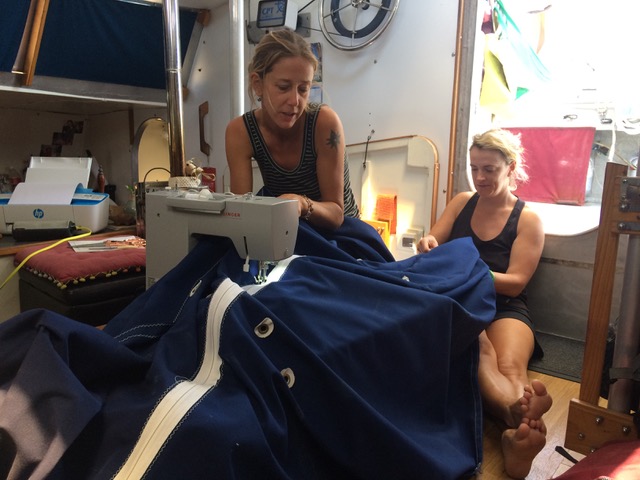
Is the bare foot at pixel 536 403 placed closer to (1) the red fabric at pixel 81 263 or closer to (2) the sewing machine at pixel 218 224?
(2) the sewing machine at pixel 218 224

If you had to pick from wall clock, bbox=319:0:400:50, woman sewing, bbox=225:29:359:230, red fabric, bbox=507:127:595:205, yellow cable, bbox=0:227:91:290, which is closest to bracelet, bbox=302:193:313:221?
woman sewing, bbox=225:29:359:230

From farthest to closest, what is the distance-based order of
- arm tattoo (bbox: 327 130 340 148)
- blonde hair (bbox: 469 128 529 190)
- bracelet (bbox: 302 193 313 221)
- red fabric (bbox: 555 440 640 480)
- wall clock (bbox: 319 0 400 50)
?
Result: wall clock (bbox: 319 0 400 50), blonde hair (bbox: 469 128 529 190), arm tattoo (bbox: 327 130 340 148), bracelet (bbox: 302 193 313 221), red fabric (bbox: 555 440 640 480)

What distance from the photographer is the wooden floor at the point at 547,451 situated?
118 cm

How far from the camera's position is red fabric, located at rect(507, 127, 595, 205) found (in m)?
4.50

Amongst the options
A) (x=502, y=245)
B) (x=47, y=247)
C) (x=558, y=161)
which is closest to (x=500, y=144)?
(x=502, y=245)

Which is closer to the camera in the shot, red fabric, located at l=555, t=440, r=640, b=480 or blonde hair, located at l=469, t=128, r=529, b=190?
red fabric, located at l=555, t=440, r=640, b=480

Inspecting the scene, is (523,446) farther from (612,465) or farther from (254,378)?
(254,378)

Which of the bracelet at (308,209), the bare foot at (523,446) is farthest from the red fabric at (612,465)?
the bracelet at (308,209)

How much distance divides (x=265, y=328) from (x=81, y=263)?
124 centimetres

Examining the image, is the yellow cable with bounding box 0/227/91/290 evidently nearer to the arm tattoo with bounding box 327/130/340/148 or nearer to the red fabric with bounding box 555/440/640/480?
the arm tattoo with bounding box 327/130/340/148

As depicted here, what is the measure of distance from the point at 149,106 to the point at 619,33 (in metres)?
3.61

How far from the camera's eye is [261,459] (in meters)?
0.65

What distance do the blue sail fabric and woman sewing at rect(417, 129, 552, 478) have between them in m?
0.23

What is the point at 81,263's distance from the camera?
177cm
